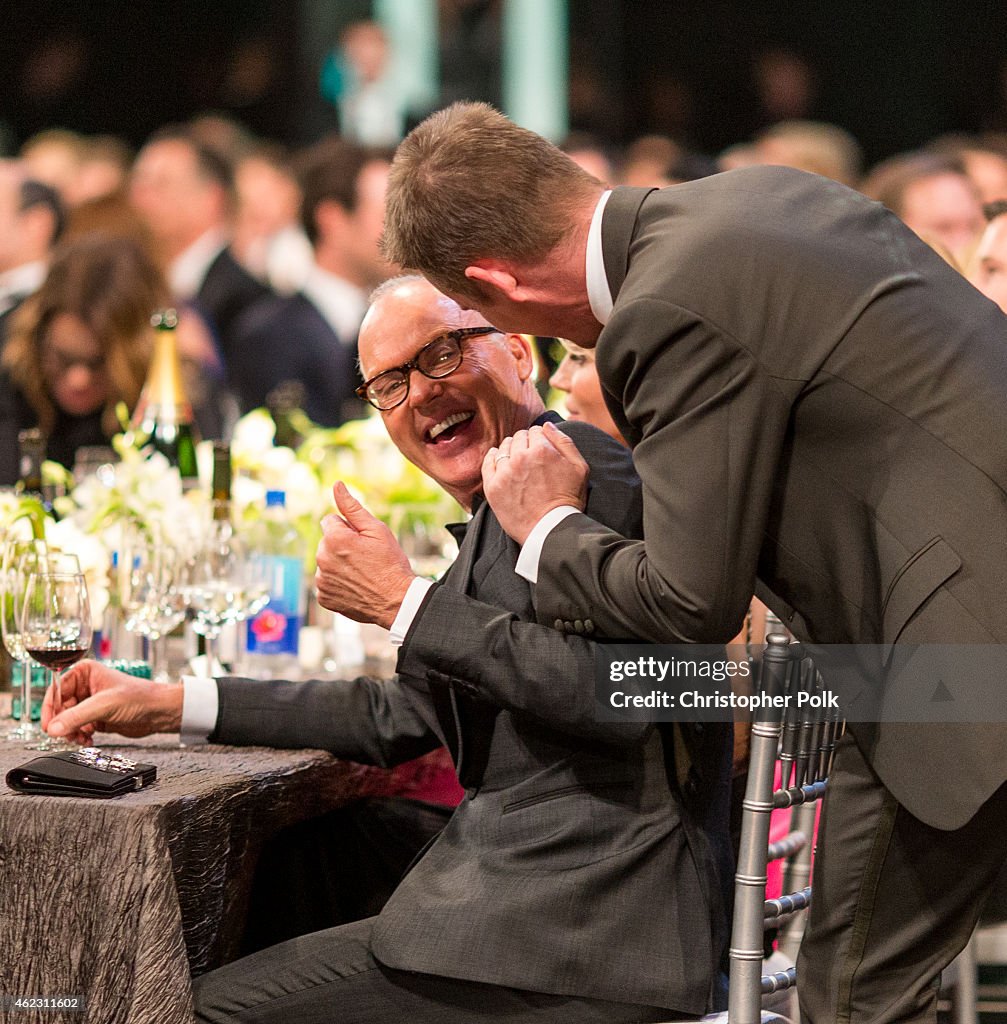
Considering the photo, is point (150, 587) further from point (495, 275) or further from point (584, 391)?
point (495, 275)

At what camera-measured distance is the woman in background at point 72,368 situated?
484cm

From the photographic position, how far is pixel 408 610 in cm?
159

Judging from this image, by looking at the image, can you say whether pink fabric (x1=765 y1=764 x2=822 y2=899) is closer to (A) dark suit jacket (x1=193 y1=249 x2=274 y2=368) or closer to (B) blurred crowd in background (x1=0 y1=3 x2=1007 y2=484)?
Result: (B) blurred crowd in background (x1=0 y1=3 x2=1007 y2=484)

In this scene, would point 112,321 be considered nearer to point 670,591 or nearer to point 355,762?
point 355,762

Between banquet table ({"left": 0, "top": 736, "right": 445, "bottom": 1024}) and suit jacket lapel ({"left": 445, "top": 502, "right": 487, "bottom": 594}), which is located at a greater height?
suit jacket lapel ({"left": 445, "top": 502, "right": 487, "bottom": 594})

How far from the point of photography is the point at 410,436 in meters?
1.95

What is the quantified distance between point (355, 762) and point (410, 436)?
426mm

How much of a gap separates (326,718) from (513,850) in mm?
414

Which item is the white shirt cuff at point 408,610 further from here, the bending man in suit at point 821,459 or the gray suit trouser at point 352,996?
the gray suit trouser at point 352,996

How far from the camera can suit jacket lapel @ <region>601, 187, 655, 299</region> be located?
1.43m

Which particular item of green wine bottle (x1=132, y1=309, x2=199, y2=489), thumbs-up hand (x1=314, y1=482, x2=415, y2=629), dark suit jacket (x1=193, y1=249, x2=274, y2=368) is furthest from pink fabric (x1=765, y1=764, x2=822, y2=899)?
dark suit jacket (x1=193, y1=249, x2=274, y2=368)

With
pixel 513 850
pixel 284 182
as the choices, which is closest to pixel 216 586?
pixel 513 850

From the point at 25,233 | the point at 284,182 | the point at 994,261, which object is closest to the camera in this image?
the point at 994,261

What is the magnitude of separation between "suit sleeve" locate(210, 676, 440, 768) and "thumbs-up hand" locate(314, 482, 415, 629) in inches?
8.6
